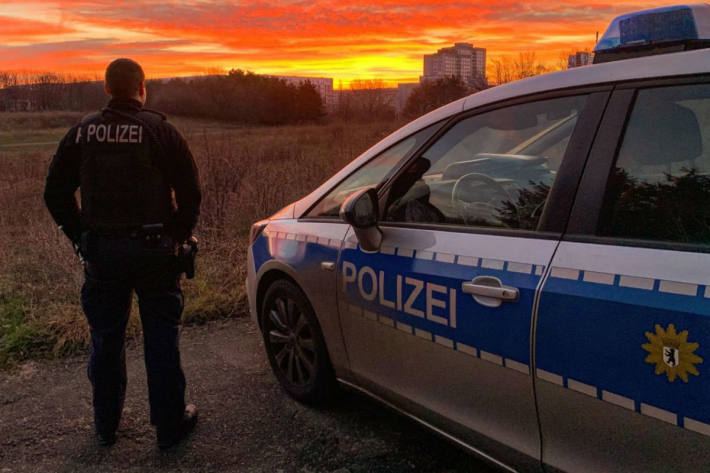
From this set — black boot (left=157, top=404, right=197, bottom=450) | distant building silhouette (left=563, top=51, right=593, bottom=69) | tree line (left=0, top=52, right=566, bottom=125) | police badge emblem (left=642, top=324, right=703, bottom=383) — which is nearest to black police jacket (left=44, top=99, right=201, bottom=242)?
black boot (left=157, top=404, right=197, bottom=450)

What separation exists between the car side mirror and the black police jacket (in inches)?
34.7

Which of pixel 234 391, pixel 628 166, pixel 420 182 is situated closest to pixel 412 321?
pixel 420 182

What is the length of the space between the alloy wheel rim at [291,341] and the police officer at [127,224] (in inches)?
22.3

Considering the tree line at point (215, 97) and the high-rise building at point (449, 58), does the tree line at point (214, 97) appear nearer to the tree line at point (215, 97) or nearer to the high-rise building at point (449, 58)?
the tree line at point (215, 97)

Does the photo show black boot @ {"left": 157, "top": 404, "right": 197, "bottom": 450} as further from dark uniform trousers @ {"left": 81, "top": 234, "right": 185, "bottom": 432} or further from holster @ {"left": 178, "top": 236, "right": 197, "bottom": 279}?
holster @ {"left": 178, "top": 236, "right": 197, "bottom": 279}

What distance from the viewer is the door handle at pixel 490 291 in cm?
196

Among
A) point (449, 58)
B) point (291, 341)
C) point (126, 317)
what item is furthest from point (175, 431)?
point (449, 58)

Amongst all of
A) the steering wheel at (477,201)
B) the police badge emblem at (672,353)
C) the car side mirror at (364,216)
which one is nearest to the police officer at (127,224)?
the car side mirror at (364,216)

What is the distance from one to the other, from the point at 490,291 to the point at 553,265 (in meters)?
0.23

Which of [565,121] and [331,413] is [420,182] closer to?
[565,121]

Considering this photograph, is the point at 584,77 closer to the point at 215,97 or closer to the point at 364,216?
the point at 364,216

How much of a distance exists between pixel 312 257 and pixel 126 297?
0.90m

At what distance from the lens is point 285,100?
69188mm

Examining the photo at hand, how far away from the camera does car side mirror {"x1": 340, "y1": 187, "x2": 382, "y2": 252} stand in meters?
2.50
